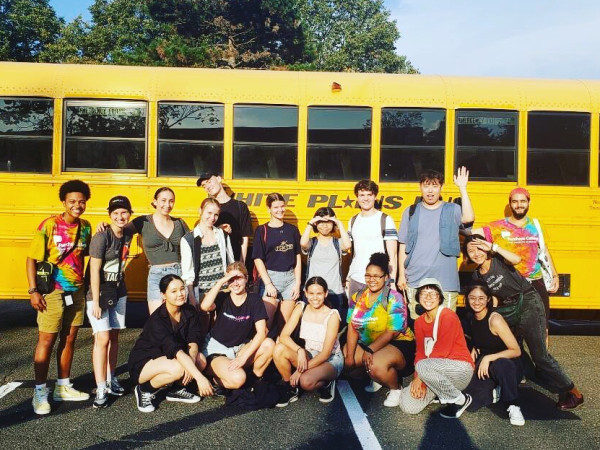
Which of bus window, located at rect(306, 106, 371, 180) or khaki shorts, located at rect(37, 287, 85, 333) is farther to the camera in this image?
bus window, located at rect(306, 106, 371, 180)

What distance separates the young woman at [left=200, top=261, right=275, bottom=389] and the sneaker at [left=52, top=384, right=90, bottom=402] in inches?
38.4

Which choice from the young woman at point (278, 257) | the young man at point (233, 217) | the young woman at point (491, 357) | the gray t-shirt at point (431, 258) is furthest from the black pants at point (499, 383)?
the young man at point (233, 217)

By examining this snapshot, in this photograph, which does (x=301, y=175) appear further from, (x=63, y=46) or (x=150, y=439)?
(x=63, y=46)

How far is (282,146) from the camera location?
19.8 feet

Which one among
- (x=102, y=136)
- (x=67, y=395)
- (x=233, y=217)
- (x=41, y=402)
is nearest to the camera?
(x=41, y=402)

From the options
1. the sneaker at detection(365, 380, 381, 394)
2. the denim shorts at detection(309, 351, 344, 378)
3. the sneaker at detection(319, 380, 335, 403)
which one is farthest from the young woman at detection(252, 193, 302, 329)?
the sneaker at detection(365, 380, 381, 394)

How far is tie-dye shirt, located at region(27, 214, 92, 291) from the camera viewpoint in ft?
13.5

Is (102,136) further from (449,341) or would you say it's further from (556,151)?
(556,151)

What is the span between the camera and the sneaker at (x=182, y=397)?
14.3 feet

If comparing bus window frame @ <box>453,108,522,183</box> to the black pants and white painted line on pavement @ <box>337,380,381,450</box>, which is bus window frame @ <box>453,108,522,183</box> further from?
white painted line on pavement @ <box>337,380,381,450</box>

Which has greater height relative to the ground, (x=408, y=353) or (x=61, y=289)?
(x=61, y=289)

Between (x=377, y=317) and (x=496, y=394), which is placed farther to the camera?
(x=377, y=317)

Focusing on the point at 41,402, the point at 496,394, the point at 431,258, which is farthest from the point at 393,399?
the point at 41,402

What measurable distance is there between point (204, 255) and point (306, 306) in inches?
37.6
